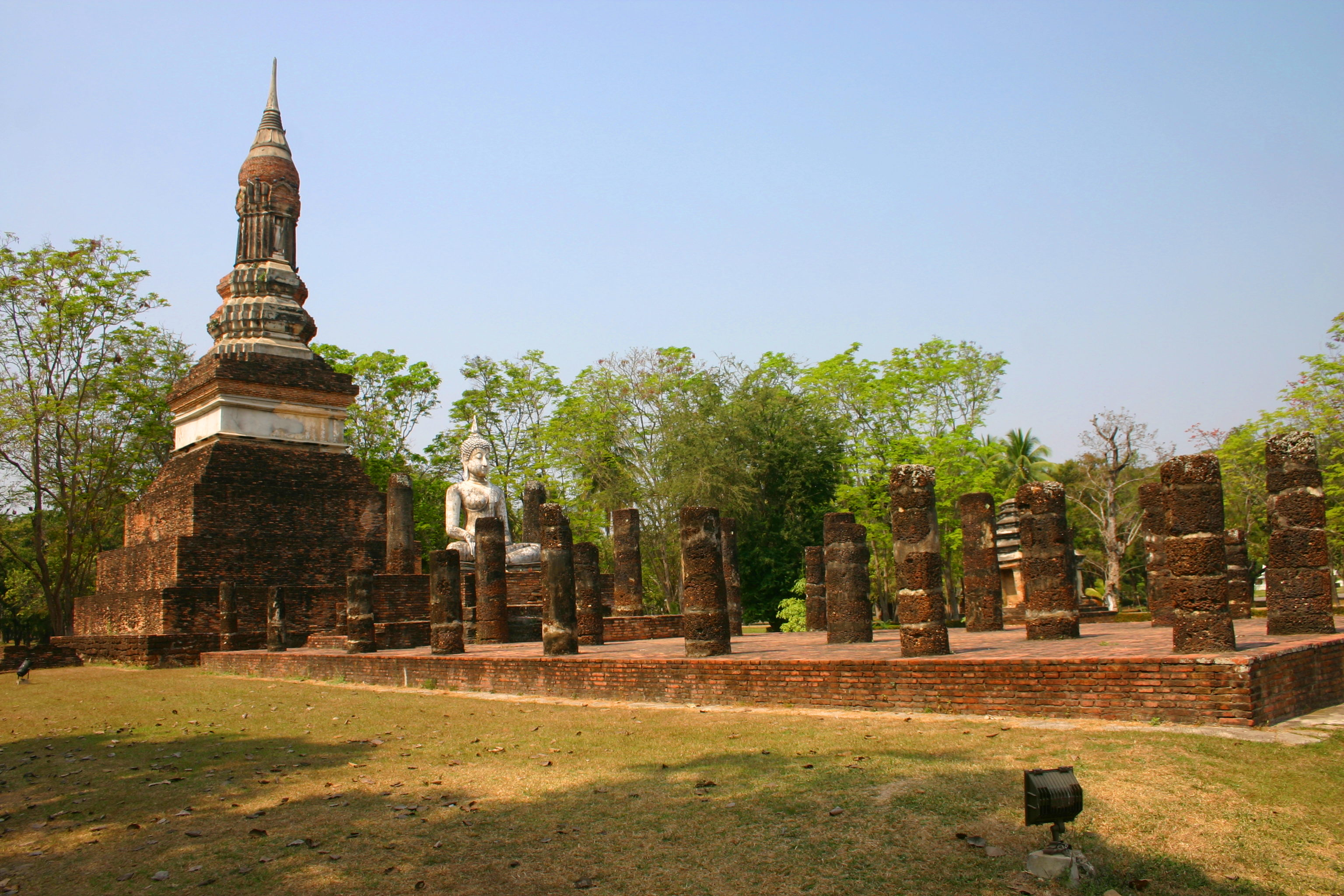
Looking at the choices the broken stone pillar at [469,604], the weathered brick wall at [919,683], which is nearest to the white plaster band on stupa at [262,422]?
the broken stone pillar at [469,604]

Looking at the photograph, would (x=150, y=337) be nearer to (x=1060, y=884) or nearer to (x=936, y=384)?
(x=936, y=384)

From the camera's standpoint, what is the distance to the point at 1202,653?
26.6 ft

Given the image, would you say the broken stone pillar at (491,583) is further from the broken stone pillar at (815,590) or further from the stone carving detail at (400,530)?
the stone carving detail at (400,530)

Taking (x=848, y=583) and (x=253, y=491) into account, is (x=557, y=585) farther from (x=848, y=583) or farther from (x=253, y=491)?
(x=253, y=491)

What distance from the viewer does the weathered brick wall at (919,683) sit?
7539mm

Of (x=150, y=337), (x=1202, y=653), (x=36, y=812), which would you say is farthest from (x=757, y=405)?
(x=36, y=812)

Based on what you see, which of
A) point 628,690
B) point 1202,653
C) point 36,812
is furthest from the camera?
point 628,690

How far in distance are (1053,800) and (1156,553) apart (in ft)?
40.9

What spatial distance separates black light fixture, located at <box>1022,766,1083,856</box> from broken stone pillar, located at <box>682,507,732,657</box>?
24.5 ft

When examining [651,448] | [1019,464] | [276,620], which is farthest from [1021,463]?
[276,620]

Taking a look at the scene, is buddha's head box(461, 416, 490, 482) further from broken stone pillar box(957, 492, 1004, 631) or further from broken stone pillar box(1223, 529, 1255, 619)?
broken stone pillar box(1223, 529, 1255, 619)

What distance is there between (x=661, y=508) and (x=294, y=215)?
1397 cm

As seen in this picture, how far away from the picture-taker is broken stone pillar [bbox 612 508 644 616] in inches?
835

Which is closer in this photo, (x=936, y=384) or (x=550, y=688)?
(x=550, y=688)
